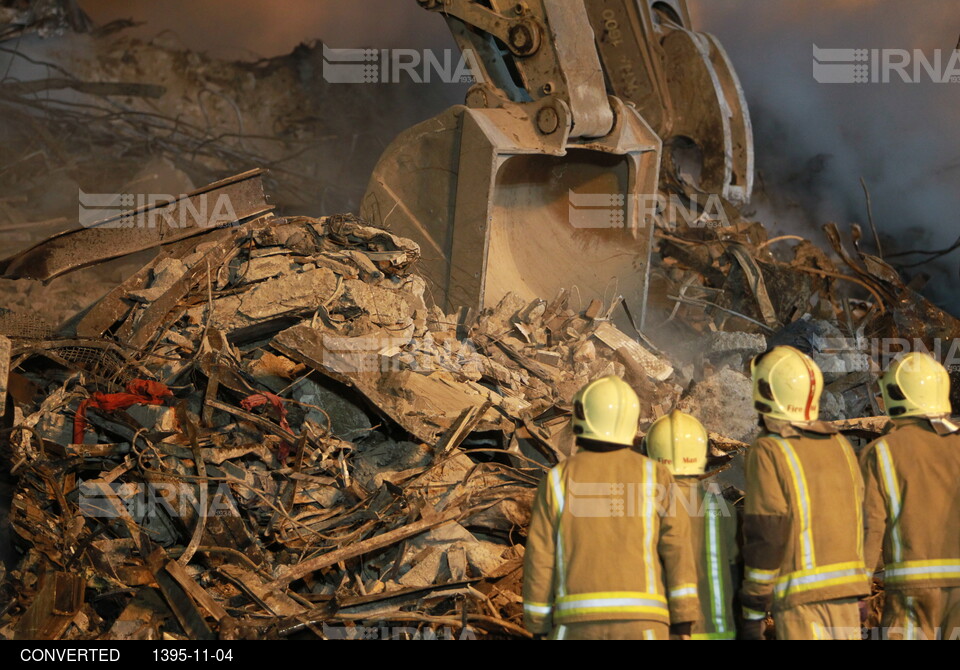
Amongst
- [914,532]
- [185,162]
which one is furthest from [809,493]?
[185,162]

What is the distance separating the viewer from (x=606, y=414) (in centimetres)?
285

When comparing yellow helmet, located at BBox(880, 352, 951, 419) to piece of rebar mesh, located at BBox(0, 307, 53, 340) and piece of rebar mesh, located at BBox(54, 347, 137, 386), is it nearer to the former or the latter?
piece of rebar mesh, located at BBox(54, 347, 137, 386)

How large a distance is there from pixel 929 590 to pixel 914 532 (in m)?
A: 0.21

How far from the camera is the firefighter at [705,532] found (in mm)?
2988

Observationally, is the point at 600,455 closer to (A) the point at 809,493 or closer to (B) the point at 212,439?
(A) the point at 809,493

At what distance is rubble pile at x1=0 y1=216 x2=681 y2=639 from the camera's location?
11.8ft

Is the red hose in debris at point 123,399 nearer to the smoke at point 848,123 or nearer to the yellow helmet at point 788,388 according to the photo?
the yellow helmet at point 788,388

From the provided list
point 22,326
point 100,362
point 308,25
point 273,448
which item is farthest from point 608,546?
point 308,25

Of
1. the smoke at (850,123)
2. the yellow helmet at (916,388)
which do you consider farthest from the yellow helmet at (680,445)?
the smoke at (850,123)

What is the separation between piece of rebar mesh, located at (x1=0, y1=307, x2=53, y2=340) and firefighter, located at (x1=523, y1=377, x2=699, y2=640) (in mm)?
3323

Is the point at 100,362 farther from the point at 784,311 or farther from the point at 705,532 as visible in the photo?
the point at 784,311

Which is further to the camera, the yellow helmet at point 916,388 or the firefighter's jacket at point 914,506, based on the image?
the yellow helmet at point 916,388

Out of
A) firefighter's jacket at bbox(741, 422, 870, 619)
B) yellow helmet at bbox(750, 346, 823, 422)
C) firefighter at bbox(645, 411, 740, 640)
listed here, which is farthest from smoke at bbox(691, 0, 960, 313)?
firefighter at bbox(645, 411, 740, 640)

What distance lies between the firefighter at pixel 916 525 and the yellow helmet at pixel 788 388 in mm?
362
